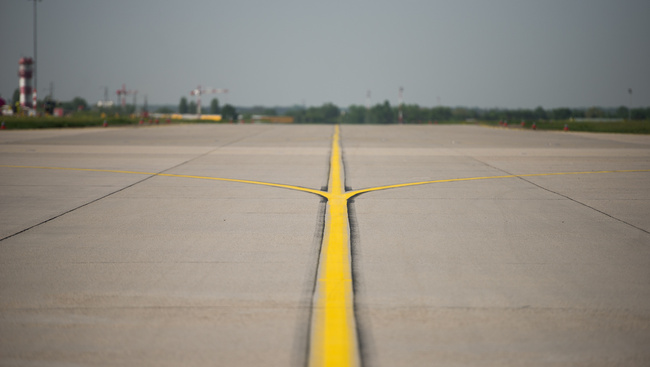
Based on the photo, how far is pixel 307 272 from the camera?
5320 mm

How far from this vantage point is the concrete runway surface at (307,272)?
12.1ft

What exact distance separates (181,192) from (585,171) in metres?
8.95

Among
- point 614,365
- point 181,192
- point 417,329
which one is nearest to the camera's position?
point 614,365

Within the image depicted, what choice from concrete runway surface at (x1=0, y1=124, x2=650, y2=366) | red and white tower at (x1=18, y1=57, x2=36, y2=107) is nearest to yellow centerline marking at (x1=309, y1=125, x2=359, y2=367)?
concrete runway surface at (x1=0, y1=124, x2=650, y2=366)

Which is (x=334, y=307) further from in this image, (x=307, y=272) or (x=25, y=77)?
(x=25, y=77)

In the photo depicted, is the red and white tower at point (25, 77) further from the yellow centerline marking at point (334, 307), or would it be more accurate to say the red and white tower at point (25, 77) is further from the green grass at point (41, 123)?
the yellow centerline marking at point (334, 307)

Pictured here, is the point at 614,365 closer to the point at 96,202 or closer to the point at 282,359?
the point at 282,359

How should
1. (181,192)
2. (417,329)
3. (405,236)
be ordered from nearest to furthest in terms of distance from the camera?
(417,329) → (405,236) → (181,192)

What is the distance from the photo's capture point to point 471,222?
25.3 feet

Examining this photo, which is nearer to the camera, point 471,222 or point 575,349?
point 575,349

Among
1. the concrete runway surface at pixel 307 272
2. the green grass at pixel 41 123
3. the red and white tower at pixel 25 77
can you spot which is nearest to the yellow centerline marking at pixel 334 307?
the concrete runway surface at pixel 307 272

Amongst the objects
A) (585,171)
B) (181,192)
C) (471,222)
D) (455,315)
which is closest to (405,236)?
(471,222)

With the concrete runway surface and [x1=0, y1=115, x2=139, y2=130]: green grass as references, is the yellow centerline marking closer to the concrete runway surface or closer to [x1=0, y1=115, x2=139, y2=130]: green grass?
the concrete runway surface

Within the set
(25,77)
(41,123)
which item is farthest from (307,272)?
(25,77)
